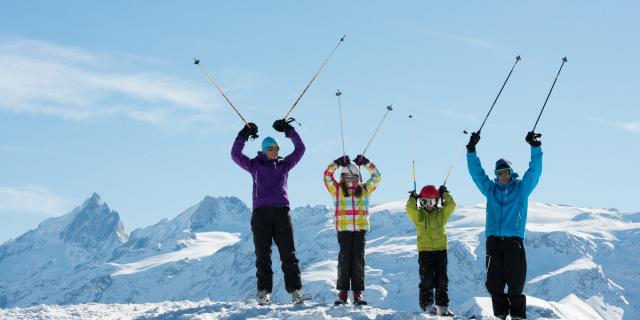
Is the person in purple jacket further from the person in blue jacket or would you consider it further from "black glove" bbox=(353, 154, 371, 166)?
the person in blue jacket

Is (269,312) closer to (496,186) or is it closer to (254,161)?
(254,161)

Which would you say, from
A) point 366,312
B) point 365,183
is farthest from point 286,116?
point 366,312

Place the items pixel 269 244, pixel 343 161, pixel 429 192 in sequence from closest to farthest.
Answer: pixel 269 244 → pixel 429 192 → pixel 343 161

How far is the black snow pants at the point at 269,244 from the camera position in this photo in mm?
14086

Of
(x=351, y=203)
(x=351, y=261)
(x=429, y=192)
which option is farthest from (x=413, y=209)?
(x=351, y=261)

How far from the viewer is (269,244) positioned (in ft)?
46.9

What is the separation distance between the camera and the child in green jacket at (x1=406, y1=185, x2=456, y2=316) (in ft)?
46.6

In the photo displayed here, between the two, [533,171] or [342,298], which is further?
[342,298]

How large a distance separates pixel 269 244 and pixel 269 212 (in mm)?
577

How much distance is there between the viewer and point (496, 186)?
44.6 ft

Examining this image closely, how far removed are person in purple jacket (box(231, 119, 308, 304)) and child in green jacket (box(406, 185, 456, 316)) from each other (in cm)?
222

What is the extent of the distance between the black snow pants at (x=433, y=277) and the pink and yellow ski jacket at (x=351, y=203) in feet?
3.99

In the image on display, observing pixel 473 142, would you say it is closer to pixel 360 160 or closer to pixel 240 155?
pixel 360 160

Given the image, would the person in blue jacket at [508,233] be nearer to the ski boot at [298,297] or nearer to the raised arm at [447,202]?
the raised arm at [447,202]
